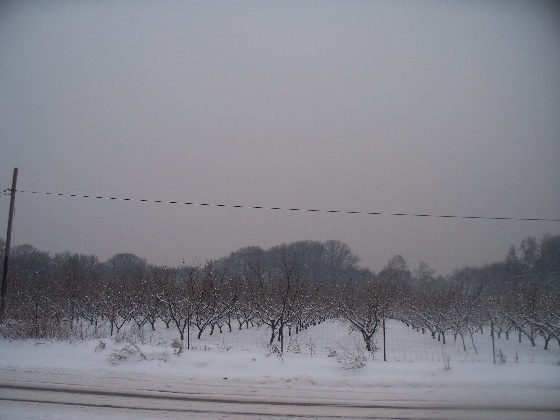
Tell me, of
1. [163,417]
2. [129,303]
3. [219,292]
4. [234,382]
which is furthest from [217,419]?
[129,303]

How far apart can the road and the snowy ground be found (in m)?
A: 0.02

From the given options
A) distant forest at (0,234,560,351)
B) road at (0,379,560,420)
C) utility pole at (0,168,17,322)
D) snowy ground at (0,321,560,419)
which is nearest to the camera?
road at (0,379,560,420)

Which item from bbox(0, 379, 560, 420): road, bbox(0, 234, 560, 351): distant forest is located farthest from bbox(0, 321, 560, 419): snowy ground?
bbox(0, 234, 560, 351): distant forest

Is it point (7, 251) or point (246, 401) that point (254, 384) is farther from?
point (7, 251)

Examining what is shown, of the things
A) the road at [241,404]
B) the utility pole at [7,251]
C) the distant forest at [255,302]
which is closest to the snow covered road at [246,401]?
the road at [241,404]

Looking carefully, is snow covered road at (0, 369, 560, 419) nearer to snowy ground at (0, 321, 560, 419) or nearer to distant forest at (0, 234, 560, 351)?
snowy ground at (0, 321, 560, 419)

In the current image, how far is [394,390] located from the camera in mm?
6945

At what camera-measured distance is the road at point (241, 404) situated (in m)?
5.51

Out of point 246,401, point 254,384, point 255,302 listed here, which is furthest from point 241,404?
point 255,302

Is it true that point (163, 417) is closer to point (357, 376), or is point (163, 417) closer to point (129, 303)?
point (357, 376)

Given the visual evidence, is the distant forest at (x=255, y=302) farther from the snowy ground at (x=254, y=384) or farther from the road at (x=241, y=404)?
the road at (x=241, y=404)

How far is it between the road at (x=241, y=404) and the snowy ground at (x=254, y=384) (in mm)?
16

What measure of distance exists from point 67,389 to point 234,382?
295cm

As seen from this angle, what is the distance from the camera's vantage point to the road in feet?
18.1
